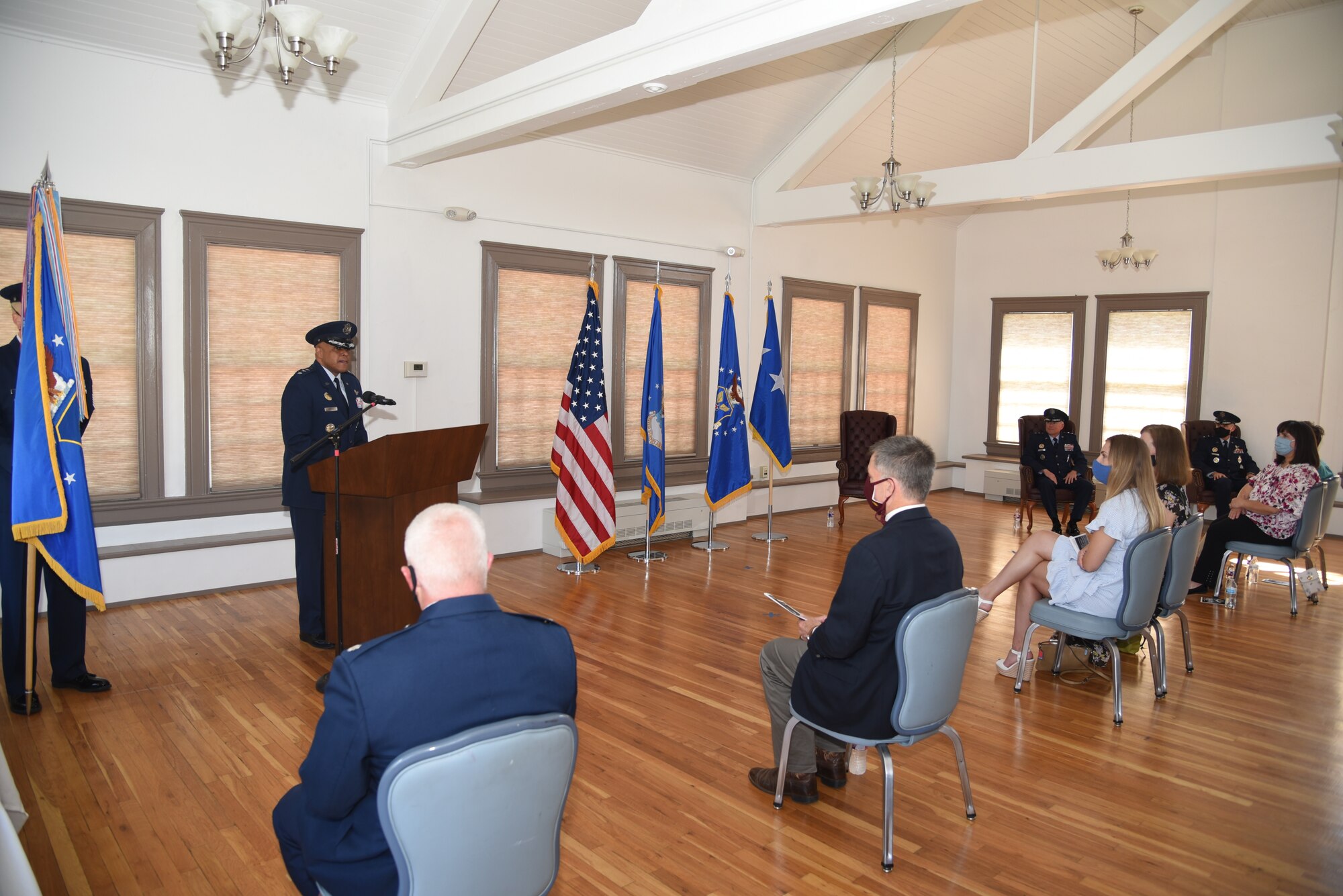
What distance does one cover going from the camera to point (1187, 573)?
14.0 feet

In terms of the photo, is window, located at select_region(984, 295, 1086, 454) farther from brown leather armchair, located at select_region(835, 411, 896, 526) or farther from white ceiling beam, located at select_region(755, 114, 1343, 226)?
white ceiling beam, located at select_region(755, 114, 1343, 226)

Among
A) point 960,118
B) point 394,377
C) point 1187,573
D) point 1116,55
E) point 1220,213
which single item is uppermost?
point 1116,55

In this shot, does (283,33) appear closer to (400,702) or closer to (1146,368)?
(400,702)

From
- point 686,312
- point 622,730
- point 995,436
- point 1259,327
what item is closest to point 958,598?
point 622,730

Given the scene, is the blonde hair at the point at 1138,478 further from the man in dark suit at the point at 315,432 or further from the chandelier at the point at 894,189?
the man in dark suit at the point at 315,432

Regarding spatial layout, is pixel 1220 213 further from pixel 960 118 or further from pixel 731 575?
pixel 731 575

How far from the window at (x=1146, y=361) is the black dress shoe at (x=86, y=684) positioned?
947 centimetres

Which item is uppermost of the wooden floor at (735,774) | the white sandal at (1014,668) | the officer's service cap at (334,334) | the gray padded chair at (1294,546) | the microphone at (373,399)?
the officer's service cap at (334,334)

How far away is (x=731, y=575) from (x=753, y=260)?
3702 millimetres

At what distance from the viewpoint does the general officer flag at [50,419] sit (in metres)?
3.53

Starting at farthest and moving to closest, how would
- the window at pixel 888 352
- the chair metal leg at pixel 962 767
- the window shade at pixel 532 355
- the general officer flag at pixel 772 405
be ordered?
the window at pixel 888 352 → the general officer flag at pixel 772 405 → the window shade at pixel 532 355 → the chair metal leg at pixel 962 767

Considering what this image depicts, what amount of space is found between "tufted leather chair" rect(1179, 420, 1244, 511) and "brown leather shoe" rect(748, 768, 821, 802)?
6.42 m

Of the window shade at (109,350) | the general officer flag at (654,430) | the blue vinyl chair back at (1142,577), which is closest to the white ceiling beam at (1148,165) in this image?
the general officer flag at (654,430)

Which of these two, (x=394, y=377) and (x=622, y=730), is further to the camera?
(x=394, y=377)
